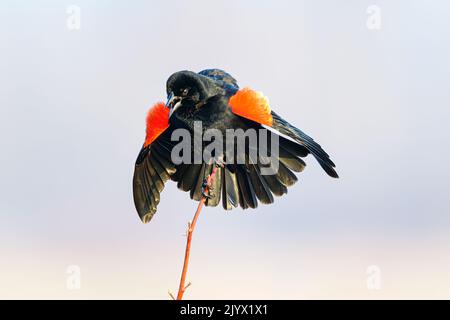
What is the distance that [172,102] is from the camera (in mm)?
4855

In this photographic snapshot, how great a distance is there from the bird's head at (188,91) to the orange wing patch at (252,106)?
26 centimetres

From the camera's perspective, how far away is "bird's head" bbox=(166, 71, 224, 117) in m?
4.87

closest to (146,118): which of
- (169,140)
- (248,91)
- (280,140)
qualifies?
(169,140)

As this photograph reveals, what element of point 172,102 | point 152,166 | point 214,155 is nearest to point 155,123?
point 172,102

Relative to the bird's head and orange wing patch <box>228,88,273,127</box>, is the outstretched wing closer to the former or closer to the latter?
the bird's head

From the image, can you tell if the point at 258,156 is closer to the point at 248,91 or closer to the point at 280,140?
the point at 280,140

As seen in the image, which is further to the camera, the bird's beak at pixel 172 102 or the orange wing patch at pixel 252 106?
the bird's beak at pixel 172 102

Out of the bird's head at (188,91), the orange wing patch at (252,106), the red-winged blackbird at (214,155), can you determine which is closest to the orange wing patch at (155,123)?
the red-winged blackbird at (214,155)

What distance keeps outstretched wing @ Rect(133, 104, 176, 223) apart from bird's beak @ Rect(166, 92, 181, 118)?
0.40 feet

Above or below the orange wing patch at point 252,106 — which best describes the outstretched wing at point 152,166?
below

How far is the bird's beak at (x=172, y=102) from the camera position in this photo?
15.8 feet

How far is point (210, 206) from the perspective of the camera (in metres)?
5.41

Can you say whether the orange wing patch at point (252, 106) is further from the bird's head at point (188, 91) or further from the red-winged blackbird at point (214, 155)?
the bird's head at point (188, 91)

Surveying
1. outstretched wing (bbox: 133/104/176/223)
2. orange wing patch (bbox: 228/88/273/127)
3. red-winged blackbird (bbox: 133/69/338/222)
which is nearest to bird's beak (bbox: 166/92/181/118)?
red-winged blackbird (bbox: 133/69/338/222)
